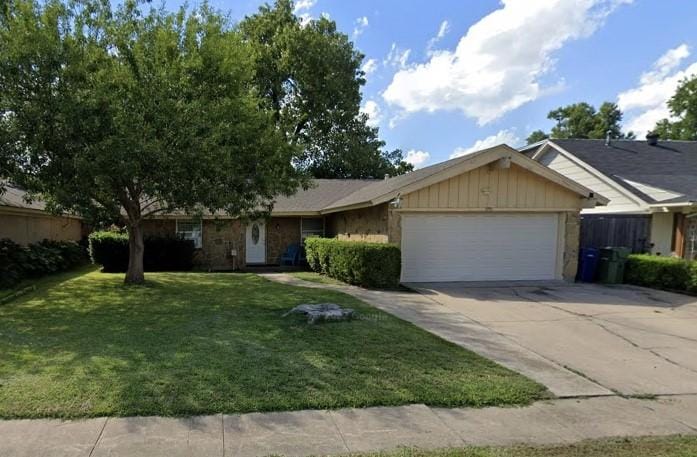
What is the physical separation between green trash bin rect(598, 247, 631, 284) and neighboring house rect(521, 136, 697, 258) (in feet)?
5.04

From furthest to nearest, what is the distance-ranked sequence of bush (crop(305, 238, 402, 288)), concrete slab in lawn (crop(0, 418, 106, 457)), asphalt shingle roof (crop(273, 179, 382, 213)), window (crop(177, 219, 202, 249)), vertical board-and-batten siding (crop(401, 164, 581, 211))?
asphalt shingle roof (crop(273, 179, 382, 213))
window (crop(177, 219, 202, 249))
vertical board-and-batten siding (crop(401, 164, 581, 211))
bush (crop(305, 238, 402, 288))
concrete slab in lawn (crop(0, 418, 106, 457))

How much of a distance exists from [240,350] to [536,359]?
12.5 feet

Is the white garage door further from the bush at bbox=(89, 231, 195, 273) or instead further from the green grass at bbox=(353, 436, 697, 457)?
the green grass at bbox=(353, 436, 697, 457)

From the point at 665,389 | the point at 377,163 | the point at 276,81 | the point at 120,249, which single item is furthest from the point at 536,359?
the point at 276,81

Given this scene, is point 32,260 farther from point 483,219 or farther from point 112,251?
point 483,219

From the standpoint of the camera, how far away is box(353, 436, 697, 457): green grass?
333cm

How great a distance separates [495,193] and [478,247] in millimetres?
1597

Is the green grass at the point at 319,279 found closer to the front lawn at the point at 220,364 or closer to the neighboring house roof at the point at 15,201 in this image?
the front lawn at the point at 220,364

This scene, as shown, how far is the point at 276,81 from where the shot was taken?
108 ft

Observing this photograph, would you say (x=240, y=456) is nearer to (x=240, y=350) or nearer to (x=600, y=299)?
(x=240, y=350)

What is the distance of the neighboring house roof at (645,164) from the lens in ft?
46.3

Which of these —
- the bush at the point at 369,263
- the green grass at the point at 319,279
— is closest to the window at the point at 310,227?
the green grass at the point at 319,279

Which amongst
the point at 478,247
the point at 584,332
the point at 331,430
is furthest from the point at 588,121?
the point at 331,430

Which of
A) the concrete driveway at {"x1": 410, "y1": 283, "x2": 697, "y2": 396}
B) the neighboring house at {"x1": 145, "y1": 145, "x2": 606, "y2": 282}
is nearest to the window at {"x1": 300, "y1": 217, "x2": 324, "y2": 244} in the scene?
the neighboring house at {"x1": 145, "y1": 145, "x2": 606, "y2": 282}
